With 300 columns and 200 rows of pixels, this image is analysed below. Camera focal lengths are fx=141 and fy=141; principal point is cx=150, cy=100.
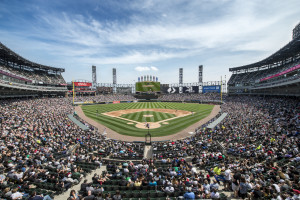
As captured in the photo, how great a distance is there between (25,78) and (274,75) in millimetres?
81184

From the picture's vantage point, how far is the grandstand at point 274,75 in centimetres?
3240

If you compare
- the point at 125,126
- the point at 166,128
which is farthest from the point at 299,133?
the point at 125,126

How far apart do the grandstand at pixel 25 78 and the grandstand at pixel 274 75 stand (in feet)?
202

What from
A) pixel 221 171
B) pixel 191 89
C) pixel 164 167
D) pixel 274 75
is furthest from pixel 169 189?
pixel 191 89

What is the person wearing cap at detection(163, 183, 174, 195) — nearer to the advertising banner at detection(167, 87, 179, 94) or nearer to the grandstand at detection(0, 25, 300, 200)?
the grandstand at detection(0, 25, 300, 200)

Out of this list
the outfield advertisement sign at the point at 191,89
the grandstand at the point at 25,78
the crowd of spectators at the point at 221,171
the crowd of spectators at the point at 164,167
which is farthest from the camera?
the outfield advertisement sign at the point at 191,89

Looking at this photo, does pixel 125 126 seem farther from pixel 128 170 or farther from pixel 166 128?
pixel 128 170

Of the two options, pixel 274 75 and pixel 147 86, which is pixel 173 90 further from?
pixel 274 75

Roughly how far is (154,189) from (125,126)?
69.8ft

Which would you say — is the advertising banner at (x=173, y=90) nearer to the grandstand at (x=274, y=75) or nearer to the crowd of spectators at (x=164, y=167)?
the grandstand at (x=274, y=75)

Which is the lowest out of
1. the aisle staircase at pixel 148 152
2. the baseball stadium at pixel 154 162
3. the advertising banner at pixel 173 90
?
the aisle staircase at pixel 148 152

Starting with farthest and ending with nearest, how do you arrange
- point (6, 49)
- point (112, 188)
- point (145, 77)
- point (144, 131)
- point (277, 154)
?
point (145, 77), point (6, 49), point (144, 131), point (277, 154), point (112, 188)

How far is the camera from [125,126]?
29.1 m

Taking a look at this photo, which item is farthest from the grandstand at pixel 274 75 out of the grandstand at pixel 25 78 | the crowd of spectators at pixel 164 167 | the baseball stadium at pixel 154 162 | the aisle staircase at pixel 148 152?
the grandstand at pixel 25 78
